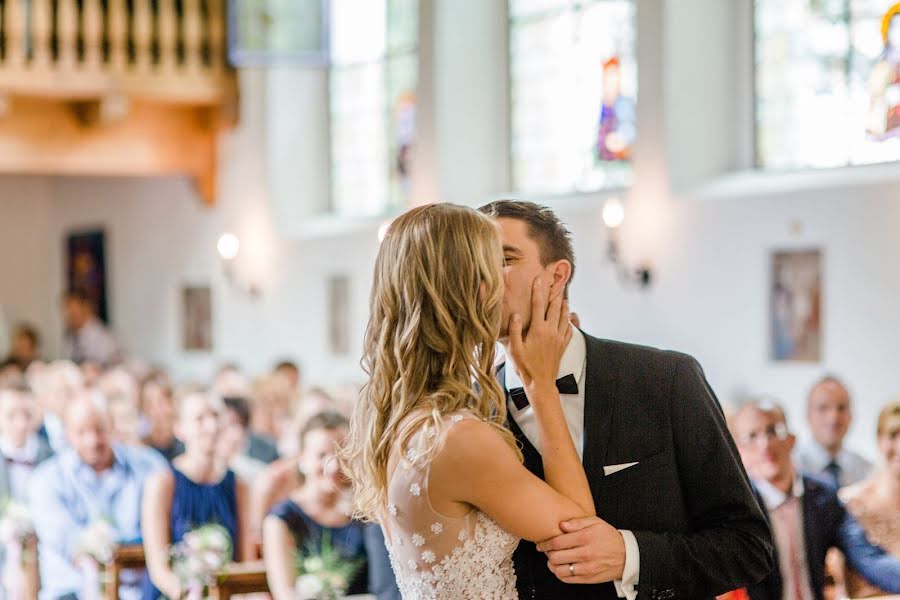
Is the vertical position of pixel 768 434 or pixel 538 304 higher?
pixel 538 304

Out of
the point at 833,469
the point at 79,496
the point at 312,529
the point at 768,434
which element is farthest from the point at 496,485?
the point at 79,496

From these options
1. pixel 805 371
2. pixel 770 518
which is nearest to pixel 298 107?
pixel 805 371

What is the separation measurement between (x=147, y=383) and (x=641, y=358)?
21.2 feet

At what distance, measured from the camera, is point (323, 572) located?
491 cm

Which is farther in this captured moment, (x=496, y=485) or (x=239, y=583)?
(x=239, y=583)

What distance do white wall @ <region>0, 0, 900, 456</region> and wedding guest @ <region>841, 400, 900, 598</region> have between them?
1.78 meters

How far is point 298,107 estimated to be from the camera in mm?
11953

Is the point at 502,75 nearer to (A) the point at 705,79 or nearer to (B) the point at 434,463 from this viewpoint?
(A) the point at 705,79

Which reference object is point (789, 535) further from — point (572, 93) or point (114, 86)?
point (114, 86)

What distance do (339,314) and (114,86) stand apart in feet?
8.77

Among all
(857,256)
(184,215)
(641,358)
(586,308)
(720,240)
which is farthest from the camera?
(184,215)

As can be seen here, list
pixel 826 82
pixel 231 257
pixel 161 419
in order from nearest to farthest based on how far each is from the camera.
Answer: pixel 826 82 < pixel 161 419 < pixel 231 257

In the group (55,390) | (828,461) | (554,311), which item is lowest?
(828,461)

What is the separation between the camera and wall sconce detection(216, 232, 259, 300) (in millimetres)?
11719
